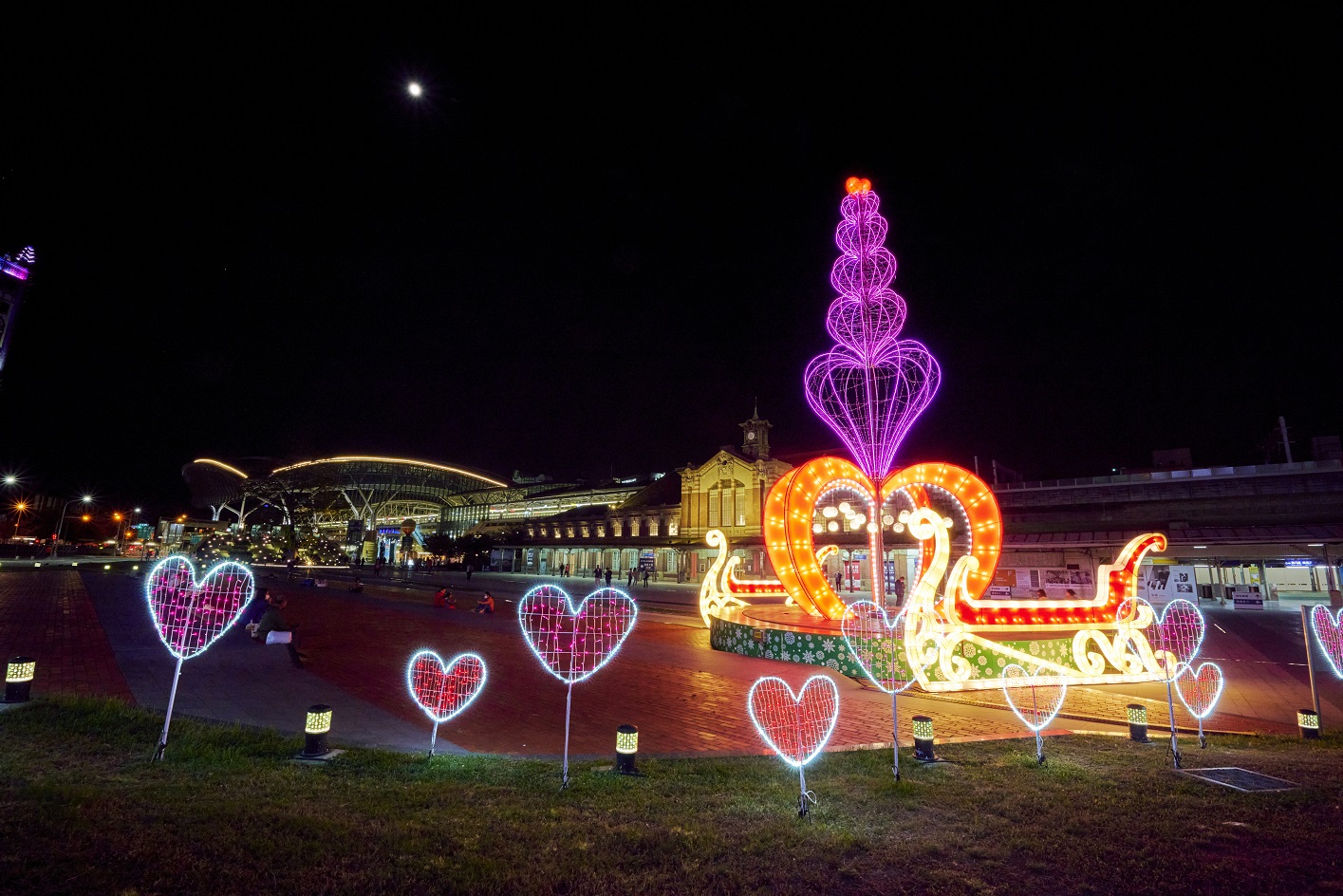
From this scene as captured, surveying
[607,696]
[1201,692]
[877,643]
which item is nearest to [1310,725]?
[1201,692]

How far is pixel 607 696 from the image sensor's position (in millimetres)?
9969

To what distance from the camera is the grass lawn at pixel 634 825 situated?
398 cm

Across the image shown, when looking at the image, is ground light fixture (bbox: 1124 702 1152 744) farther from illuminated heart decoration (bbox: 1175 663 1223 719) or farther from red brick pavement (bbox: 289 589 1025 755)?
red brick pavement (bbox: 289 589 1025 755)

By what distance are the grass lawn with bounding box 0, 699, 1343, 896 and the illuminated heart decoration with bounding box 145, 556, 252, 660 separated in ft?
3.40

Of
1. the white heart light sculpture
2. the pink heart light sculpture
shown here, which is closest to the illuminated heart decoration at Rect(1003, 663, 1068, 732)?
the white heart light sculpture

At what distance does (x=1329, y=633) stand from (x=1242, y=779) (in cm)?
540

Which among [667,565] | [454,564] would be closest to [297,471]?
[454,564]

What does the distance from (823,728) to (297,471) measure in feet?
219

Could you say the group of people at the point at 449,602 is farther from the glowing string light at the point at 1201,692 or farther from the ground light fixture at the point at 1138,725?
the glowing string light at the point at 1201,692

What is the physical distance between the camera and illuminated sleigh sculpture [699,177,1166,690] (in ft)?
36.3

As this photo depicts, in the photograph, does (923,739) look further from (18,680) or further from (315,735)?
(18,680)

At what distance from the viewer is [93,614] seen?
1725 cm

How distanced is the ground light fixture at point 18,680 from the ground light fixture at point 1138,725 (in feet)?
46.5

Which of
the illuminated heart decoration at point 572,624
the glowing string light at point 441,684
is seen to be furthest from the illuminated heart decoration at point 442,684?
the illuminated heart decoration at point 572,624
